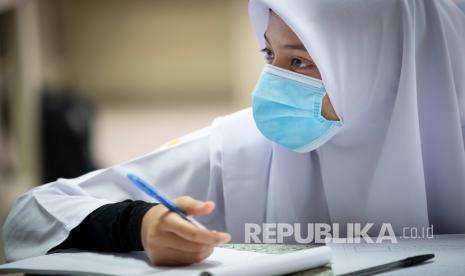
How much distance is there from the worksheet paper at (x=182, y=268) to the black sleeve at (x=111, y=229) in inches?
1.0

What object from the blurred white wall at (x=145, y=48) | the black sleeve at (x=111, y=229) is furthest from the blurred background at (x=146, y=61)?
the black sleeve at (x=111, y=229)

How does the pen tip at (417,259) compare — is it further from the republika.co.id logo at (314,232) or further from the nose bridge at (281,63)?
the nose bridge at (281,63)

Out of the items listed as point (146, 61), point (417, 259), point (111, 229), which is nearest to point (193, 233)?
point (111, 229)

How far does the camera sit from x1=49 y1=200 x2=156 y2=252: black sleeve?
124 centimetres

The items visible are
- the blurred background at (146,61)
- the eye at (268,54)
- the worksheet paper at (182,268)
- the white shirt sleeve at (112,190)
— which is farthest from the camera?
the blurred background at (146,61)

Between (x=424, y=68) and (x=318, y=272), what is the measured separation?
609mm

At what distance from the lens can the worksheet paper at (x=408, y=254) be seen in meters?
1.05

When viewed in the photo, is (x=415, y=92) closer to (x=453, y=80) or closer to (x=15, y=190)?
(x=453, y=80)

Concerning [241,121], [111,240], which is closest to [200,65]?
[241,121]

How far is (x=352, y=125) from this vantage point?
4.90ft

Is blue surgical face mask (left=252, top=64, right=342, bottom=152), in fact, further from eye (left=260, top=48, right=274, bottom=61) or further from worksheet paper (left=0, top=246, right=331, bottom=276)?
worksheet paper (left=0, top=246, right=331, bottom=276)

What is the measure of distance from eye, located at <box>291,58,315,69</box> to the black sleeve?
1.55 feet

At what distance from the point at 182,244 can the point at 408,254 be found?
0.38m

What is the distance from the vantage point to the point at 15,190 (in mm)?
6434
